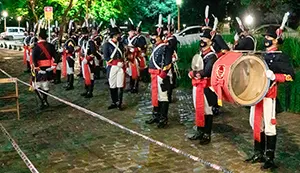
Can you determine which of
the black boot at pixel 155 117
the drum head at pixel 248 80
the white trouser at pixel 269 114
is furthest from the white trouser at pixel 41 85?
the white trouser at pixel 269 114

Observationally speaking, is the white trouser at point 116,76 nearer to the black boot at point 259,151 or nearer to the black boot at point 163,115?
the black boot at point 163,115

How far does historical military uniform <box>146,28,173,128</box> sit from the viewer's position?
9.15 metres

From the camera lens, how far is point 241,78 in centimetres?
663

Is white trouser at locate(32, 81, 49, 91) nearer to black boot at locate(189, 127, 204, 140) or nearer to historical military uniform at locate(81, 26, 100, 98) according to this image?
historical military uniform at locate(81, 26, 100, 98)

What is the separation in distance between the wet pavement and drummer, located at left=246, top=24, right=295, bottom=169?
1.37 feet

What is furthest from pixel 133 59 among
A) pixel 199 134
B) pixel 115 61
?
pixel 199 134

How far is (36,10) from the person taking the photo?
91.5 ft

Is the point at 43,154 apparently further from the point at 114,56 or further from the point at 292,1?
the point at 292,1

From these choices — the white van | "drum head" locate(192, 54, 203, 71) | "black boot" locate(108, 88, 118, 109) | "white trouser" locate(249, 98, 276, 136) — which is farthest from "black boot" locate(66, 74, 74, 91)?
the white van

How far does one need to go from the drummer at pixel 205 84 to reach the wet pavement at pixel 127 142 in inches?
16.7

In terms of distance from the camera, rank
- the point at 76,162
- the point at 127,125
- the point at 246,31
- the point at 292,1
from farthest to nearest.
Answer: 1. the point at 292,1
2. the point at 246,31
3. the point at 127,125
4. the point at 76,162

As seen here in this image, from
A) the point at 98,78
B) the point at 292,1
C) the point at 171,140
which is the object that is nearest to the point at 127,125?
the point at 171,140

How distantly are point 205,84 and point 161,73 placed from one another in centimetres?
156

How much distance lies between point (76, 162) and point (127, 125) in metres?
2.69
